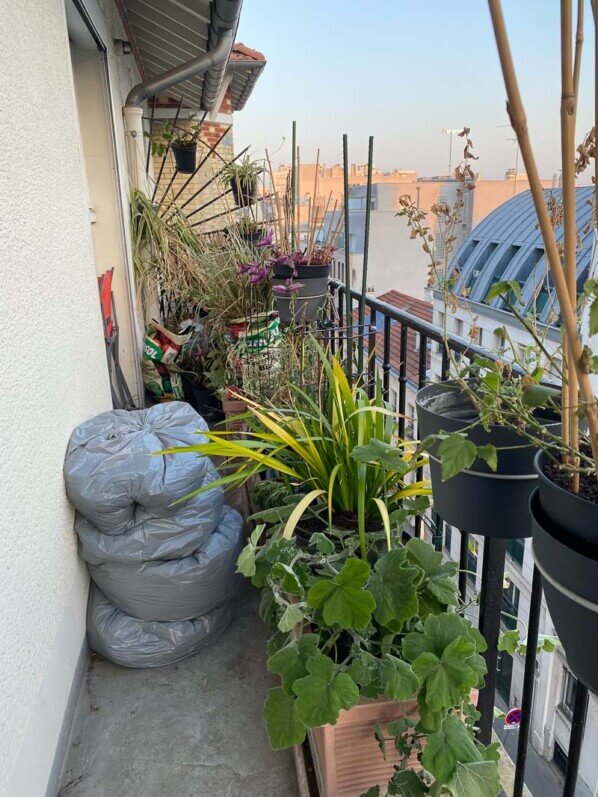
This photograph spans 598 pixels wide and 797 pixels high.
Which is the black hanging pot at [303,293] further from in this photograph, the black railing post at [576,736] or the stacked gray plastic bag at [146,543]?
the black railing post at [576,736]

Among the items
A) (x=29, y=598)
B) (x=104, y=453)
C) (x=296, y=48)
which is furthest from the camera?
(x=296, y=48)

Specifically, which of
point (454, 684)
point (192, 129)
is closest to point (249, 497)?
point (454, 684)

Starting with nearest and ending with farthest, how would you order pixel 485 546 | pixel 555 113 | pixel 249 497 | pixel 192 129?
pixel 555 113 < pixel 485 546 < pixel 249 497 < pixel 192 129

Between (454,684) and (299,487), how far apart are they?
759 mm

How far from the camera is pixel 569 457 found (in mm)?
715

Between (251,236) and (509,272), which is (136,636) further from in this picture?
(251,236)

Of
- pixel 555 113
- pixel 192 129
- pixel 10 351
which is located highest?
pixel 192 129

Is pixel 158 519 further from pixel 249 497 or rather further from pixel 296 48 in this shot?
pixel 296 48

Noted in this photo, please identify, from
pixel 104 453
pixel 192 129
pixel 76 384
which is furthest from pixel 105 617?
pixel 192 129

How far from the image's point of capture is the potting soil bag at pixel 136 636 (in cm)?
166

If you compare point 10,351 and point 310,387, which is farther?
point 310,387

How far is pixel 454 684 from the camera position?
90 centimetres

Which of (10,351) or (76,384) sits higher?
(10,351)

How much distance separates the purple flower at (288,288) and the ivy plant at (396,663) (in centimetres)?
139
